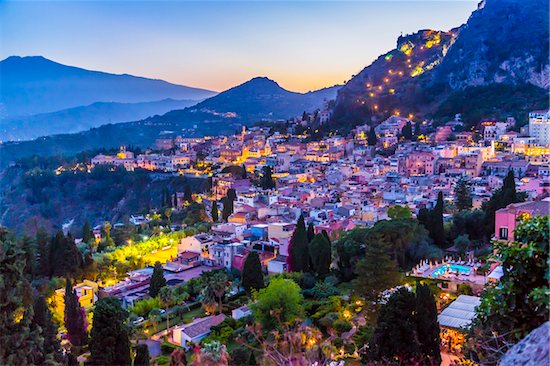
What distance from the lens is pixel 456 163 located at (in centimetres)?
3462

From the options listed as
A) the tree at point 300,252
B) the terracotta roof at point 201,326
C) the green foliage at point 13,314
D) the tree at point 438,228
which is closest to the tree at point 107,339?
the terracotta roof at point 201,326

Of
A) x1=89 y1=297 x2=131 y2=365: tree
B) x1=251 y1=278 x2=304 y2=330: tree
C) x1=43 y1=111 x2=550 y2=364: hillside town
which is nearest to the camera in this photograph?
x1=89 y1=297 x2=131 y2=365: tree

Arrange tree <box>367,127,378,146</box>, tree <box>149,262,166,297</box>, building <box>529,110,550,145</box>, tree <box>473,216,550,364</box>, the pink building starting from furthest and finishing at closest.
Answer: tree <box>367,127,378,146</box>, building <box>529,110,550,145</box>, tree <box>149,262,166,297</box>, the pink building, tree <box>473,216,550,364</box>

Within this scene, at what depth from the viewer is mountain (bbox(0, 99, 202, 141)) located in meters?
134

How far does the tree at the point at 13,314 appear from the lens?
5.89 metres

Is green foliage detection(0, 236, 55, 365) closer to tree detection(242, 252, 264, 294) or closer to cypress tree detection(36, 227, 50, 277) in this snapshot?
tree detection(242, 252, 264, 294)

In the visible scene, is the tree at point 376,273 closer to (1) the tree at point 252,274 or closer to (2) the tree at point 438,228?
(1) the tree at point 252,274

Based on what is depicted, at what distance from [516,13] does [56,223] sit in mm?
56676

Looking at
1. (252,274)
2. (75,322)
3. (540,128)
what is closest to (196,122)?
(540,128)

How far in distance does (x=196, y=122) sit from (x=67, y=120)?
6720 centimetres

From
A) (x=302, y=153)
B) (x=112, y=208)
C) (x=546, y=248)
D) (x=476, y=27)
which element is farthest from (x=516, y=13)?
(x=546, y=248)

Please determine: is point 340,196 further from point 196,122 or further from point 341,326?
point 196,122

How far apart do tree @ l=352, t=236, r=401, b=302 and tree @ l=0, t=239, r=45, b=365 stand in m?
8.27

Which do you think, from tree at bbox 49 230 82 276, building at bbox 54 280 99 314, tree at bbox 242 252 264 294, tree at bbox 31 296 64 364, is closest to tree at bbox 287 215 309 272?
tree at bbox 242 252 264 294
